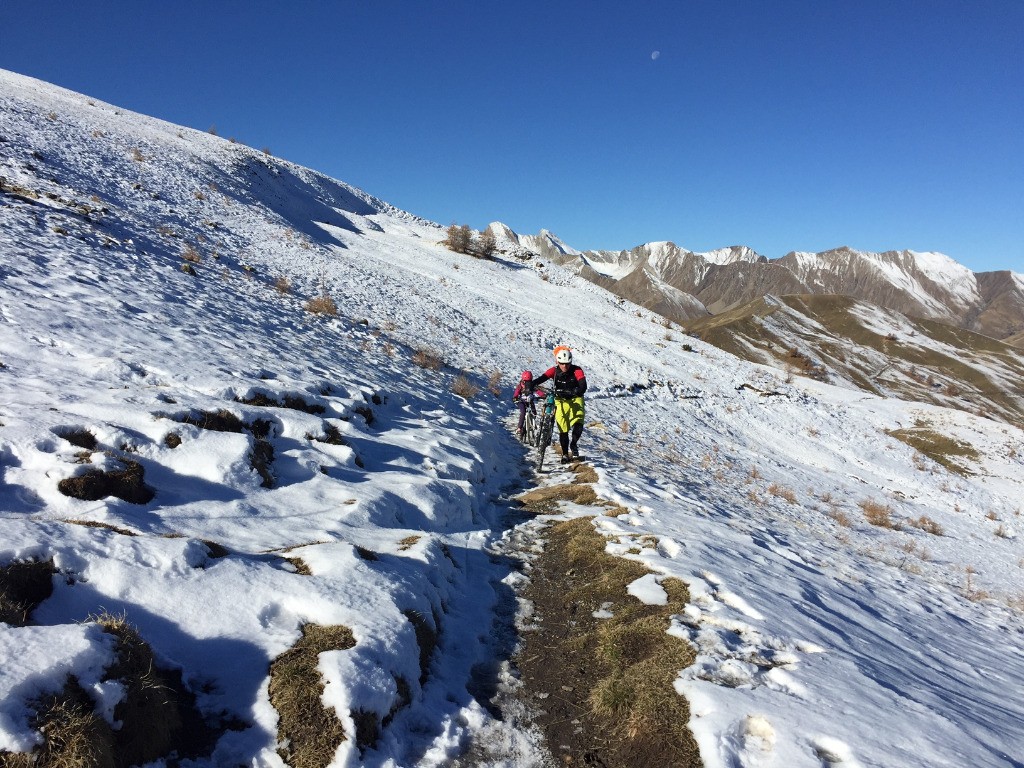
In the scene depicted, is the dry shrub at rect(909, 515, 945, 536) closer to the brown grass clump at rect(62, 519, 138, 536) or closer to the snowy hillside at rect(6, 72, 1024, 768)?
the snowy hillside at rect(6, 72, 1024, 768)

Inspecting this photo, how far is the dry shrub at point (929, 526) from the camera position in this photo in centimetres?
1509

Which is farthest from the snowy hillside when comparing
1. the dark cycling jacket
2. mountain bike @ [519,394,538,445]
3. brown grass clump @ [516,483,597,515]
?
the dark cycling jacket

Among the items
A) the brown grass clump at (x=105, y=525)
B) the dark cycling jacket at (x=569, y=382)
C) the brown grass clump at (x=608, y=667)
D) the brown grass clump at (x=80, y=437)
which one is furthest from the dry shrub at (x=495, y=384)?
the brown grass clump at (x=105, y=525)

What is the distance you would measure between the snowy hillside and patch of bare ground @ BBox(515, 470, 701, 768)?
0.16 metres

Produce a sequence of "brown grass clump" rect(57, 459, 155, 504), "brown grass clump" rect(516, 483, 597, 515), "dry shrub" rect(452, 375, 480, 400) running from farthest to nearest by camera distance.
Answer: "dry shrub" rect(452, 375, 480, 400), "brown grass clump" rect(516, 483, 597, 515), "brown grass clump" rect(57, 459, 155, 504)

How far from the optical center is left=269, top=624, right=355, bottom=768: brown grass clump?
3121mm

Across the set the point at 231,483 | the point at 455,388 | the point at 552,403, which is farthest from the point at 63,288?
the point at 552,403

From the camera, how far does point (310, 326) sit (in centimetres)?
1553

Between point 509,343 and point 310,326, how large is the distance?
10462mm

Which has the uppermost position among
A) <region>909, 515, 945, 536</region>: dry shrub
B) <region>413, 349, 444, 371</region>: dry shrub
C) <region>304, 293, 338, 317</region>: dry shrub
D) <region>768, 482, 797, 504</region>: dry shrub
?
<region>304, 293, 338, 317</region>: dry shrub

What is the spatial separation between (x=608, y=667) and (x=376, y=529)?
3.21 meters

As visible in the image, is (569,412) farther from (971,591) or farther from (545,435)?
(971,591)

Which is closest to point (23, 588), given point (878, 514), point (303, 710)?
point (303, 710)

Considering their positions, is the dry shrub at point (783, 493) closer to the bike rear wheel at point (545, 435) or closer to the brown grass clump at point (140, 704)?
the bike rear wheel at point (545, 435)
